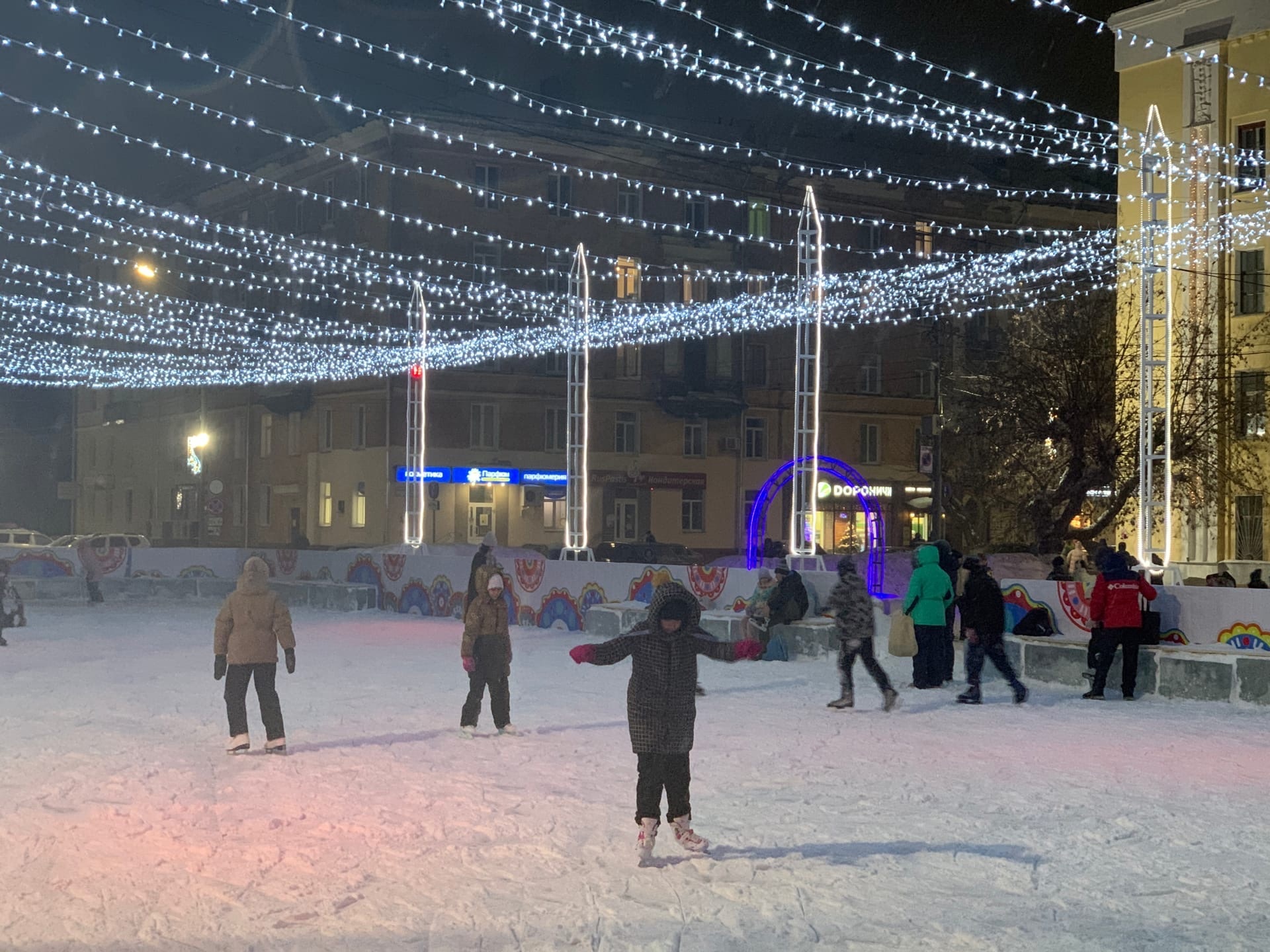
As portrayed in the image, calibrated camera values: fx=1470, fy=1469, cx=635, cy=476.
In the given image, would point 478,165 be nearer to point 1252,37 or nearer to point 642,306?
→ point 642,306

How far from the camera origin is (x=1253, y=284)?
1257 inches

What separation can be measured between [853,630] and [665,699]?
22.1ft

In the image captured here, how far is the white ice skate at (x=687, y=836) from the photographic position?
7.64 metres

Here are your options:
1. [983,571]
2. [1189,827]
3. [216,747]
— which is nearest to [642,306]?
[983,571]

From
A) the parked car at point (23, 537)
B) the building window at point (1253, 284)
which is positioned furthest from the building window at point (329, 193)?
the building window at point (1253, 284)

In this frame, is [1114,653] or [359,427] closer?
[1114,653]

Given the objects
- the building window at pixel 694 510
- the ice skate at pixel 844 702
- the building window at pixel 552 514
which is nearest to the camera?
the ice skate at pixel 844 702

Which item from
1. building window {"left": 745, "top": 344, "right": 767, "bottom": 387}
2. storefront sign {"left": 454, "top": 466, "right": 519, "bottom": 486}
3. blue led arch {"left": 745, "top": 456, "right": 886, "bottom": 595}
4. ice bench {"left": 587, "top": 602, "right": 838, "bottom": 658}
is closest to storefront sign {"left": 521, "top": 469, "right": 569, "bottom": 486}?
storefront sign {"left": 454, "top": 466, "right": 519, "bottom": 486}

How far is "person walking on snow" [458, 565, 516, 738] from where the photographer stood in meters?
12.0

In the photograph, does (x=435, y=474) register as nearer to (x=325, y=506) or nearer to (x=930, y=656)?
(x=325, y=506)

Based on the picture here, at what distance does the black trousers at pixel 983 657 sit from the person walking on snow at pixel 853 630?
1047mm

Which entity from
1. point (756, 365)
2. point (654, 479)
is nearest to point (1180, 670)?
point (654, 479)

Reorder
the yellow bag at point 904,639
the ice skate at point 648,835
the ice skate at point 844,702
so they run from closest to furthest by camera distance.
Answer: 1. the ice skate at point 648,835
2. the ice skate at point 844,702
3. the yellow bag at point 904,639

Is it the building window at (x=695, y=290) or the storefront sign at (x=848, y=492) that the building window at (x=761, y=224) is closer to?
the building window at (x=695, y=290)
